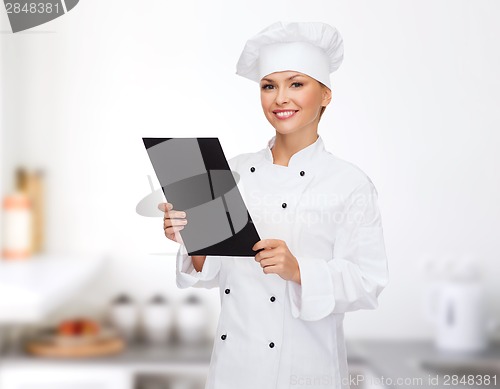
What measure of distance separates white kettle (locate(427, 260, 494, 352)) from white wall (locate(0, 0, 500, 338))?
32 millimetres

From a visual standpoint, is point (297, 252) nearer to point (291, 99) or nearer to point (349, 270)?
point (349, 270)

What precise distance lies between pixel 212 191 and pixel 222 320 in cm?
18

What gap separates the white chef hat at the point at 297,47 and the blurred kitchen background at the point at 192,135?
314 millimetres

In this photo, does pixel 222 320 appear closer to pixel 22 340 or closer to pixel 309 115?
pixel 309 115

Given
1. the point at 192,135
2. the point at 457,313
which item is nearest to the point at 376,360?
the point at 457,313

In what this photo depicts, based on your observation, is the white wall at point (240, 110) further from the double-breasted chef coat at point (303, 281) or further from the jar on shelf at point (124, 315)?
the double-breasted chef coat at point (303, 281)

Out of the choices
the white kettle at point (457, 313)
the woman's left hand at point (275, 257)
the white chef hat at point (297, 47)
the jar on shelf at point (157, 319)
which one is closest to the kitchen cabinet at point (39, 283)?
the jar on shelf at point (157, 319)

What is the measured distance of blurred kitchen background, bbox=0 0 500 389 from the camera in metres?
1.38

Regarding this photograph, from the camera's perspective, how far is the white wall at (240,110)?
4.50ft

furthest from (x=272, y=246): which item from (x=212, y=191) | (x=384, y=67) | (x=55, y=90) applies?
(x=55, y=90)

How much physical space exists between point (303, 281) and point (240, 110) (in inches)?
18.3

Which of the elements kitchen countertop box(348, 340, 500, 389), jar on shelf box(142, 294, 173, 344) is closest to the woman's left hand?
kitchen countertop box(348, 340, 500, 389)

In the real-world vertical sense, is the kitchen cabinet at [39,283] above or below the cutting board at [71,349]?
above

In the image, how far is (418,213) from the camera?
148cm
